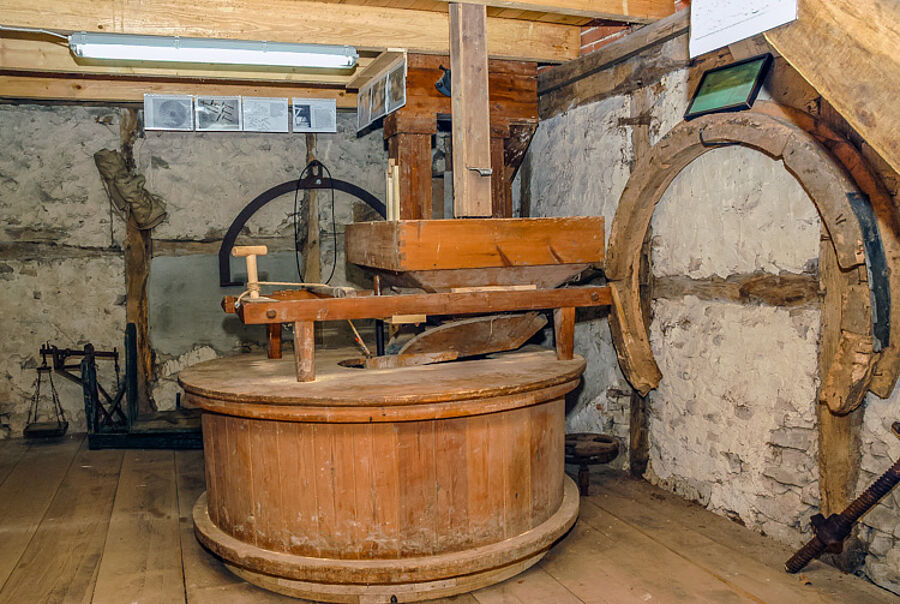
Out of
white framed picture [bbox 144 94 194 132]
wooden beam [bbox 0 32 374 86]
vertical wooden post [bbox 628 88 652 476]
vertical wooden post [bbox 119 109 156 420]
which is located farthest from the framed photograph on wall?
vertical wooden post [bbox 119 109 156 420]

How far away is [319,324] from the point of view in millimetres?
6469

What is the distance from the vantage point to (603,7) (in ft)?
12.8

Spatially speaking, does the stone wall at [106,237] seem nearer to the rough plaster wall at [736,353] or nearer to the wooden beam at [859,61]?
the rough plaster wall at [736,353]

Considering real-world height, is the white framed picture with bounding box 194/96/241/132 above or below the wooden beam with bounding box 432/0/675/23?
below

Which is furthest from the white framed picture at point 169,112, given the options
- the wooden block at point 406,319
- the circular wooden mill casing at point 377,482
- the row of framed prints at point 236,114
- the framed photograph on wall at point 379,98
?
the wooden block at point 406,319

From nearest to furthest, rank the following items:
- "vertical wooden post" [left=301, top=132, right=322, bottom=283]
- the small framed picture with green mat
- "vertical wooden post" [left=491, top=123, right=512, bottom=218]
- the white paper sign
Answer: the white paper sign, the small framed picture with green mat, "vertical wooden post" [left=491, top=123, right=512, bottom=218], "vertical wooden post" [left=301, top=132, right=322, bottom=283]

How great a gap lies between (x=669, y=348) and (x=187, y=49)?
293 centimetres

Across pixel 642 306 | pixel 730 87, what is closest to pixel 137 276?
pixel 642 306

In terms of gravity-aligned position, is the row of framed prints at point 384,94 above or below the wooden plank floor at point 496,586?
above

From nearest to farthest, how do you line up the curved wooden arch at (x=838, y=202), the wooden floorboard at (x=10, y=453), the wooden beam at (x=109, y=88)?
the curved wooden arch at (x=838, y=202) → the wooden floorboard at (x=10, y=453) → the wooden beam at (x=109, y=88)

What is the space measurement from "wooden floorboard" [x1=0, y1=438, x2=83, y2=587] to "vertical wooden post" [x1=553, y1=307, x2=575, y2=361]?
2628 millimetres

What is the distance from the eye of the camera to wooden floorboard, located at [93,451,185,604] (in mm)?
3127

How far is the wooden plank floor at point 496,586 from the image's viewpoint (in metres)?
3.03

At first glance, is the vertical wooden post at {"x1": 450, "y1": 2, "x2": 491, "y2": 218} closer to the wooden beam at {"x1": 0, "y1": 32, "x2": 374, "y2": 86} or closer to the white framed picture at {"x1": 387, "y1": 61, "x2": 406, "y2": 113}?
the white framed picture at {"x1": 387, "y1": 61, "x2": 406, "y2": 113}
